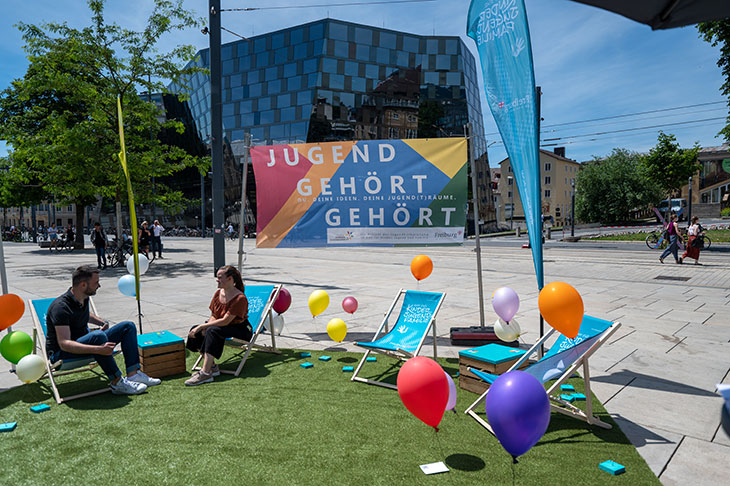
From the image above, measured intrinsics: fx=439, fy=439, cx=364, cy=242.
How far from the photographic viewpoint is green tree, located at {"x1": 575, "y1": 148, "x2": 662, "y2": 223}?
2071 inches

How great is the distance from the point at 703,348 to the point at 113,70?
17.5 meters

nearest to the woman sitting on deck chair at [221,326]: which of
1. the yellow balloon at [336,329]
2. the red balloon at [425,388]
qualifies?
the yellow balloon at [336,329]

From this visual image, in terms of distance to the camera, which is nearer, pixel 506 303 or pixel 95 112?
pixel 506 303

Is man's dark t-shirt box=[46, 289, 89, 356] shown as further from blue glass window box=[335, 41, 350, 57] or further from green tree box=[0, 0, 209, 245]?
blue glass window box=[335, 41, 350, 57]

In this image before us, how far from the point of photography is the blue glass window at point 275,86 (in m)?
51.7

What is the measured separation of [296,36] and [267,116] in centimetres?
962

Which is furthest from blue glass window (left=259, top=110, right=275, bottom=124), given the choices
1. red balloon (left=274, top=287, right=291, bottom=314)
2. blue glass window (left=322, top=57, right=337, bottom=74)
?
red balloon (left=274, top=287, right=291, bottom=314)

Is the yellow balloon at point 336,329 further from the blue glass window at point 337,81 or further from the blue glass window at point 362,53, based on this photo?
the blue glass window at point 362,53

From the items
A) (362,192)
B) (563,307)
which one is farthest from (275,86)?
(563,307)

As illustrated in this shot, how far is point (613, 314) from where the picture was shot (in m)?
7.66

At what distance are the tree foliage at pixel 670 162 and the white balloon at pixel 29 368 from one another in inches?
1852

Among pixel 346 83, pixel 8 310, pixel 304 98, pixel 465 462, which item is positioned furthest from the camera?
pixel 304 98

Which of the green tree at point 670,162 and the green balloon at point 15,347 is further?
the green tree at point 670,162

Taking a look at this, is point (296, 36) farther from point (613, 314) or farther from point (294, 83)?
point (613, 314)
